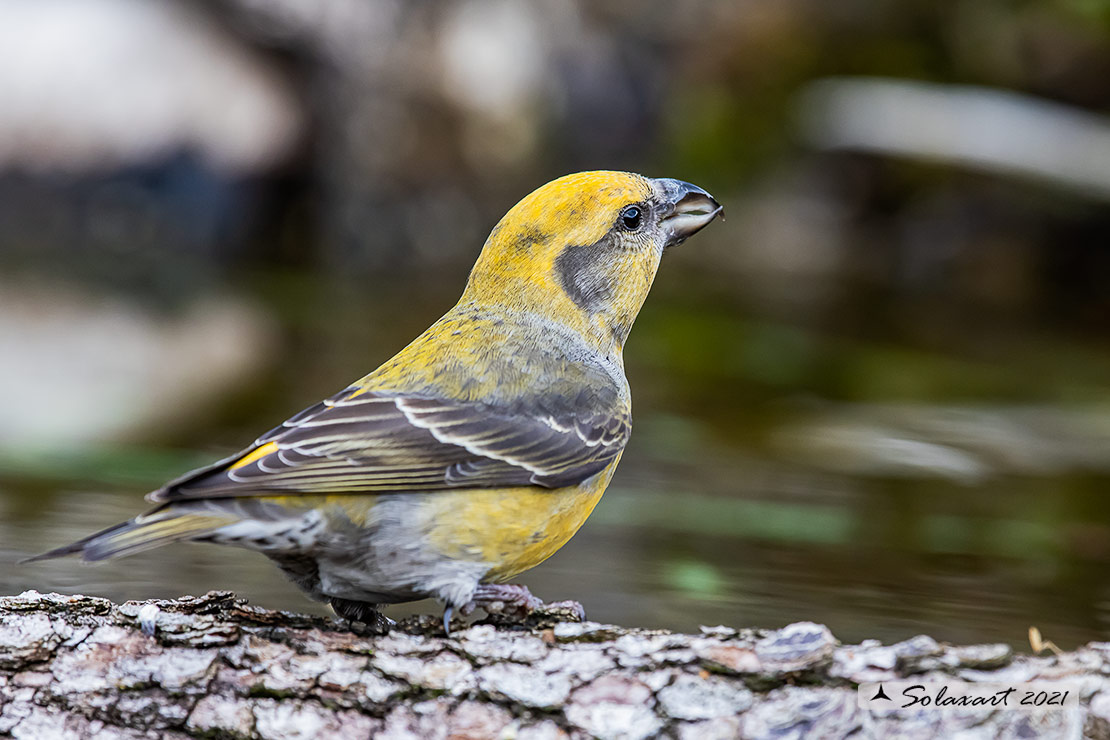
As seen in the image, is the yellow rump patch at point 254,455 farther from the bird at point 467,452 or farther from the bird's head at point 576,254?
the bird's head at point 576,254

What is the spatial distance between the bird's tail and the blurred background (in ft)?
12.5

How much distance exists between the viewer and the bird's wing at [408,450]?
3037 millimetres

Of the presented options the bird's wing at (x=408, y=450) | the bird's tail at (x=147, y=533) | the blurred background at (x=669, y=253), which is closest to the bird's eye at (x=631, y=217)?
the bird's wing at (x=408, y=450)

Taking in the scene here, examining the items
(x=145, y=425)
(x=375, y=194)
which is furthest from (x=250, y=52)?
(x=145, y=425)

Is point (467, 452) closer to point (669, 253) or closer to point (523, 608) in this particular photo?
point (523, 608)

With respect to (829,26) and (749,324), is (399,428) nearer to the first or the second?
(749,324)

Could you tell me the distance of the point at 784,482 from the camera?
23.1 ft

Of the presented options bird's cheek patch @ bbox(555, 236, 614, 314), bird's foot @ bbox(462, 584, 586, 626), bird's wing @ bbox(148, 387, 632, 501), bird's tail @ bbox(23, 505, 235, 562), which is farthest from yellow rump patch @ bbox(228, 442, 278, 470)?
bird's cheek patch @ bbox(555, 236, 614, 314)

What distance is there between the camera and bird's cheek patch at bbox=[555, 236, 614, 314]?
13.4ft

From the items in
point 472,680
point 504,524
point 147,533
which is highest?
point 504,524

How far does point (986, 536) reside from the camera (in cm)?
618

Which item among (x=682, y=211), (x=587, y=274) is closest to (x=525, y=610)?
(x=587, y=274)

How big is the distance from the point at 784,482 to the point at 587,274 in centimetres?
329

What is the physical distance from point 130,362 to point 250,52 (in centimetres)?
621
